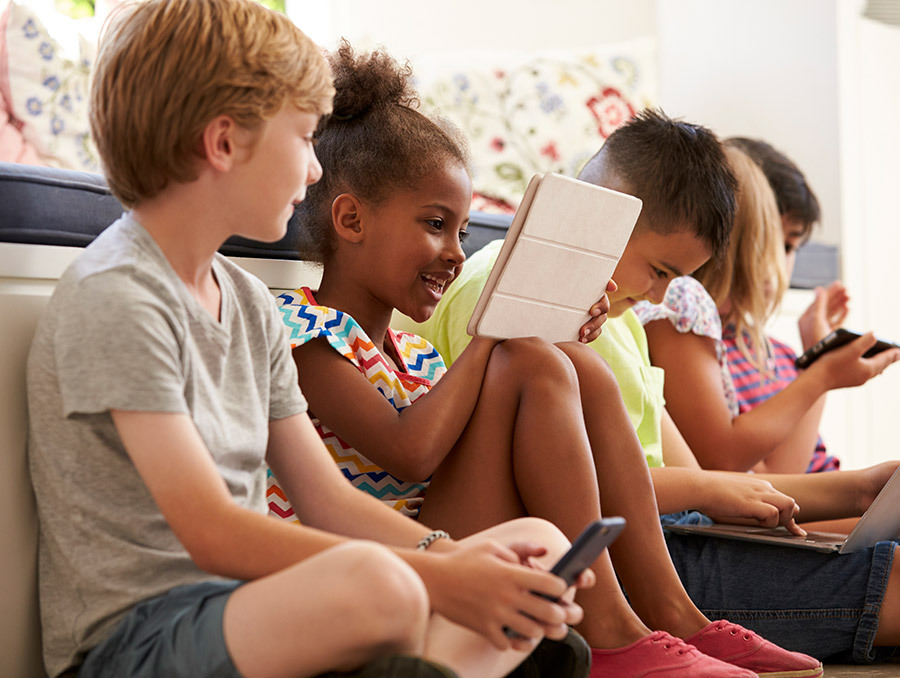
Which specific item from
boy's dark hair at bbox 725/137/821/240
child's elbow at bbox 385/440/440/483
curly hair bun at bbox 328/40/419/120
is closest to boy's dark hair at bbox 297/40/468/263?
curly hair bun at bbox 328/40/419/120

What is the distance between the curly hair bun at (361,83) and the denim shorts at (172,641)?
1.90ft

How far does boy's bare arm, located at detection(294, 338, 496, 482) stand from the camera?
0.95 metres

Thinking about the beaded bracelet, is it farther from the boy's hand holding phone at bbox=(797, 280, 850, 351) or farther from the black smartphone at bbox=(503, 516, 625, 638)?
the boy's hand holding phone at bbox=(797, 280, 850, 351)

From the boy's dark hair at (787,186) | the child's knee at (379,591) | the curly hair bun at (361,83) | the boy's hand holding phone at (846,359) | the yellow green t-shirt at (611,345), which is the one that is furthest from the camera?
the boy's dark hair at (787,186)

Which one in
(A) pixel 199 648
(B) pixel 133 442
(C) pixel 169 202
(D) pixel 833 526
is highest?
(C) pixel 169 202

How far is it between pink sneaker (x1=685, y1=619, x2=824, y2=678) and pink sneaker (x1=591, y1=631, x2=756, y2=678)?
0.25ft

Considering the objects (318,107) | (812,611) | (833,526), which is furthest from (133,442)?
(833,526)

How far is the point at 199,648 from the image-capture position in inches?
25.0

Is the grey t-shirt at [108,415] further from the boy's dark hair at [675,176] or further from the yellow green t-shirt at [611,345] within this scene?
the boy's dark hair at [675,176]

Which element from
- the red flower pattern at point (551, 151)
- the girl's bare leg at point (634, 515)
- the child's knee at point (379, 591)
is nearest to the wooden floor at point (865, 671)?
the girl's bare leg at point (634, 515)

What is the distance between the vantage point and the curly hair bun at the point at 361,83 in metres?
1.11

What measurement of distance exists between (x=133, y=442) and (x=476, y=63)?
1899 millimetres

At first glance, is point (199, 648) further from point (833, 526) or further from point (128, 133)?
point (833, 526)

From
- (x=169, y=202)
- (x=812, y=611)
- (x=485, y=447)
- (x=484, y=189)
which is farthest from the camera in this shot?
(x=484, y=189)
